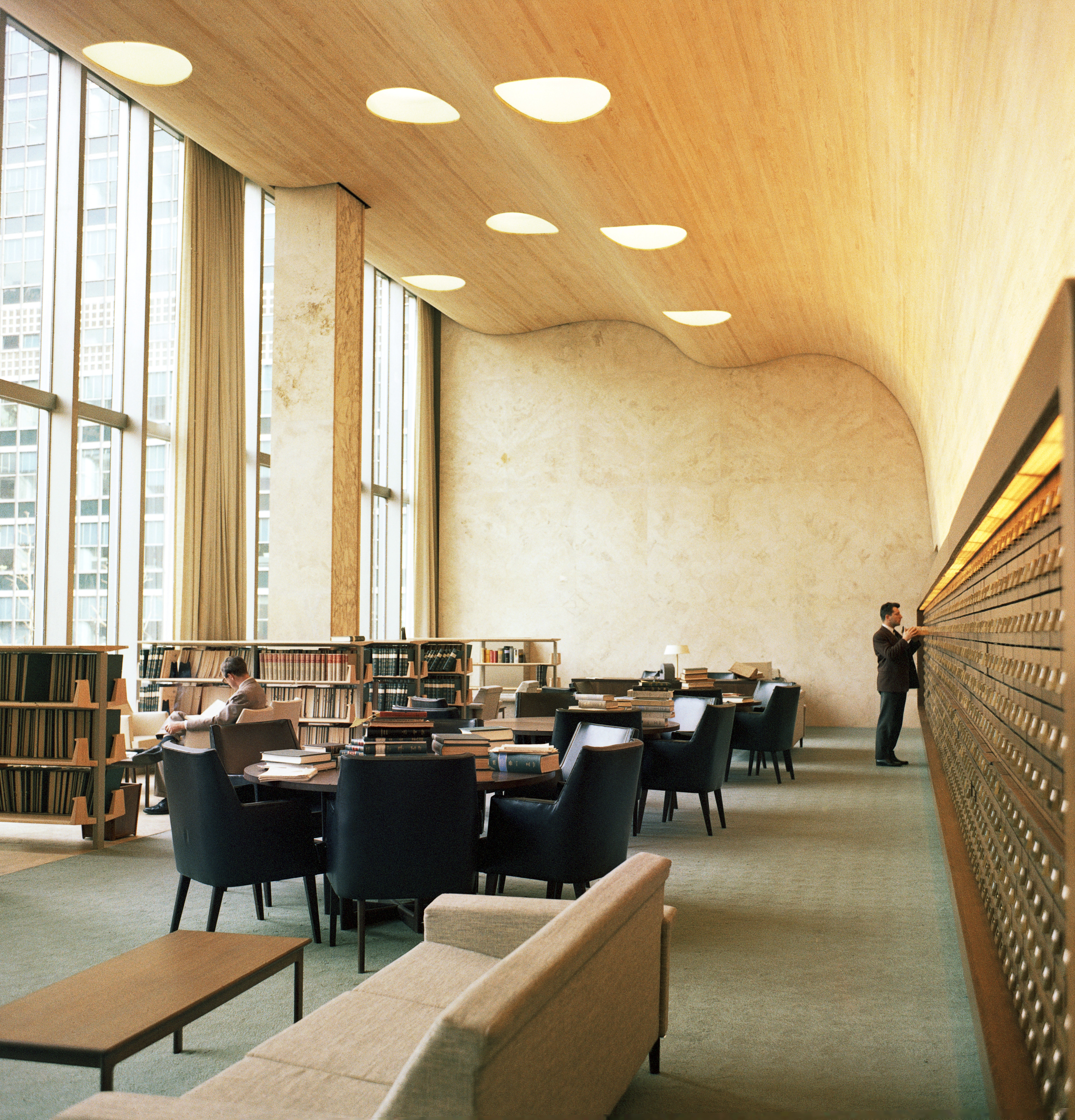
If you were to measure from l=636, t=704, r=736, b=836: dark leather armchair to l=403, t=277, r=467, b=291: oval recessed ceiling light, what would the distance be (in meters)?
7.83

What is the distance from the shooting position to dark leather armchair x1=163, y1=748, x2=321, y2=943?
412 centimetres

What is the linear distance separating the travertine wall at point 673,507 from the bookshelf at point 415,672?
11.7 ft

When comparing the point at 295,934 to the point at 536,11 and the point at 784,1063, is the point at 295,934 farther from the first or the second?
the point at 536,11

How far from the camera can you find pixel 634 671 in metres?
15.2

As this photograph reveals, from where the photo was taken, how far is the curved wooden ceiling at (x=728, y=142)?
390cm

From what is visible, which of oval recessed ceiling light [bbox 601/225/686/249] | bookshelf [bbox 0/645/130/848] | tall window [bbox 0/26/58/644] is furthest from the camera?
oval recessed ceiling light [bbox 601/225/686/249]

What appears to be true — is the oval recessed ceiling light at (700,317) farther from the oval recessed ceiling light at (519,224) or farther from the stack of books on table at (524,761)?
the stack of books on table at (524,761)

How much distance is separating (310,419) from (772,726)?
16.7 ft

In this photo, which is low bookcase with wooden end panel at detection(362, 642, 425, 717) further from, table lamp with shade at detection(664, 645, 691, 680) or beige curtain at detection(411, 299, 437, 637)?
beige curtain at detection(411, 299, 437, 637)

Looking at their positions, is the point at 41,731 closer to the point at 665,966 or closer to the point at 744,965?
the point at 744,965

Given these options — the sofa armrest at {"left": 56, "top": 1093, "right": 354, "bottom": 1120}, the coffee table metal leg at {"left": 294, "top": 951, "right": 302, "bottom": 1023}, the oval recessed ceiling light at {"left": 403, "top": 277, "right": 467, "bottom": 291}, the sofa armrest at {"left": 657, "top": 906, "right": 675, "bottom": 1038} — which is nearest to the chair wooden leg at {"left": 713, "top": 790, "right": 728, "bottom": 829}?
the sofa armrest at {"left": 657, "top": 906, "right": 675, "bottom": 1038}

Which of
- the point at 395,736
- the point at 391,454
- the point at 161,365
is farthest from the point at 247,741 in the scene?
the point at 391,454

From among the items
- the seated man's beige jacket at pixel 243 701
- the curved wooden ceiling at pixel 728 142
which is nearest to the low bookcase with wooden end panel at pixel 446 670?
the seated man's beige jacket at pixel 243 701

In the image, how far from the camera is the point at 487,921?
9.68 ft
